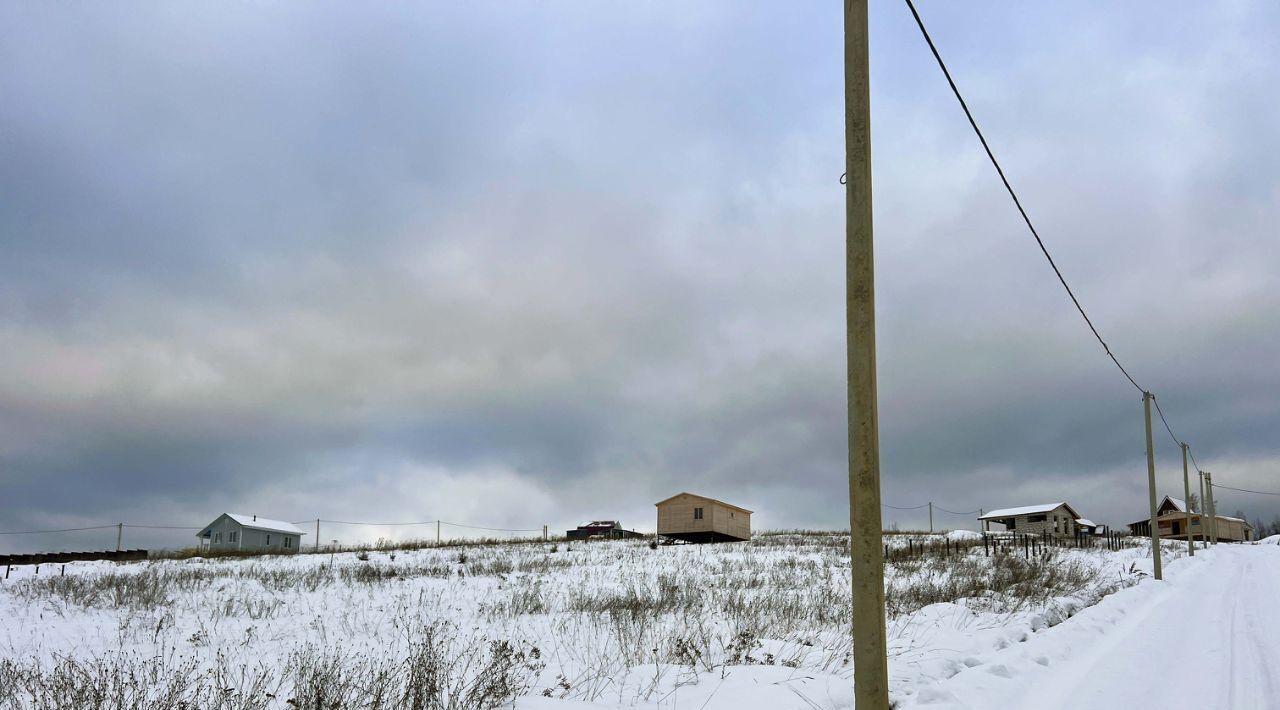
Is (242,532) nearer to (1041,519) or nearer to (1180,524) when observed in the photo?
(1041,519)

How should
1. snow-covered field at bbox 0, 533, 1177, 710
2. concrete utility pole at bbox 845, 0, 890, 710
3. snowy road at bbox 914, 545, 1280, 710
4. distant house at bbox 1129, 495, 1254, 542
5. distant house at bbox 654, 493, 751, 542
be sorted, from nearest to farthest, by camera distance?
concrete utility pole at bbox 845, 0, 890, 710 → snowy road at bbox 914, 545, 1280, 710 → snow-covered field at bbox 0, 533, 1177, 710 → distant house at bbox 654, 493, 751, 542 → distant house at bbox 1129, 495, 1254, 542

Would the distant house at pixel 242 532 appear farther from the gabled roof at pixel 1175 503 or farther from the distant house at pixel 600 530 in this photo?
the gabled roof at pixel 1175 503

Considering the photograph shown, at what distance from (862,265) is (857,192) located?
610 millimetres

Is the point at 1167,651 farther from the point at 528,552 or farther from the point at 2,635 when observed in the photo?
the point at 528,552

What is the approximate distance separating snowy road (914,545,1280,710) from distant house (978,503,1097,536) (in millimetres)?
59064

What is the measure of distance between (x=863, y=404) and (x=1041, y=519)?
7507 cm

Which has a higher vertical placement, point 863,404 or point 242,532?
point 863,404

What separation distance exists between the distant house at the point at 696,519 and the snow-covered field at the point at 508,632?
19.5m

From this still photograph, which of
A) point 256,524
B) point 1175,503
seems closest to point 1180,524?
point 1175,503

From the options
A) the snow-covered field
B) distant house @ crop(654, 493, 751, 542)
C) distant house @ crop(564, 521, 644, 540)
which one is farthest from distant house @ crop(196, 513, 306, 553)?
the snow-covered field

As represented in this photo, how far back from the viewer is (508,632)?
12320mm

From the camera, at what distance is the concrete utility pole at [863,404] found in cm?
520

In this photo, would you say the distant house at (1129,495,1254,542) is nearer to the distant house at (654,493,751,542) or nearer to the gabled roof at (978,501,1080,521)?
the gabled roof at (978,501,1080,521)

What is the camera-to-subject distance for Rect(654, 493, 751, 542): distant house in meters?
45.3
